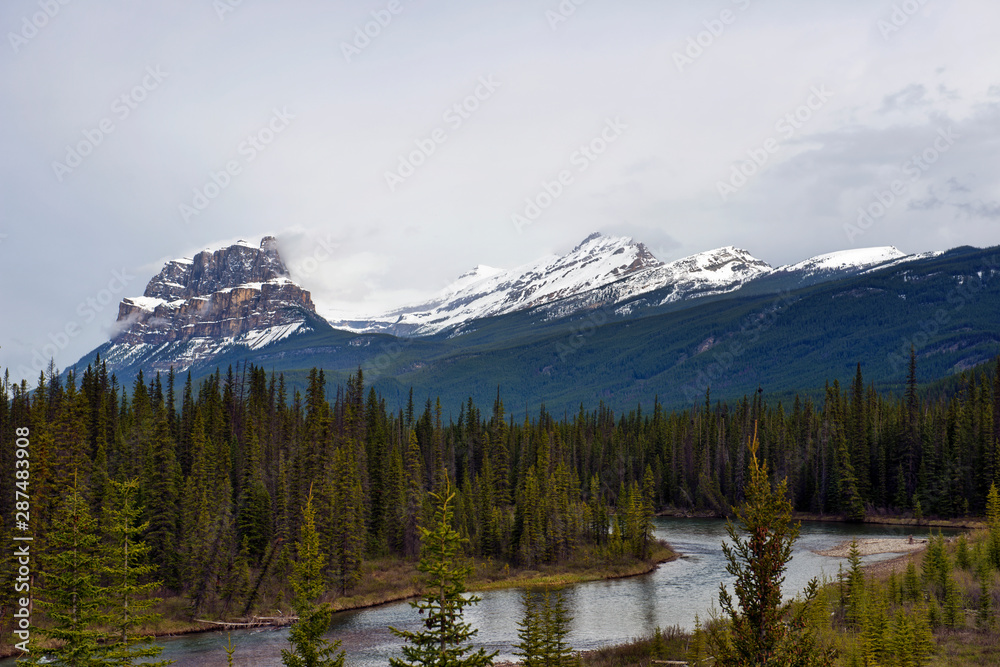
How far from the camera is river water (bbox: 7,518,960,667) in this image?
165 feet

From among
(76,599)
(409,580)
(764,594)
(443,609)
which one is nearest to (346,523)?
(409,580)

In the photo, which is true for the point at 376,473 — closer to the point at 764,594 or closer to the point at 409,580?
the point at 409,580

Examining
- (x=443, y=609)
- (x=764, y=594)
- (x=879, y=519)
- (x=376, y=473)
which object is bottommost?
(x=879, y=519)

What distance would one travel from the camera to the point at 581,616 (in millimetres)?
58562

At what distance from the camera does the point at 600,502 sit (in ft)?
316

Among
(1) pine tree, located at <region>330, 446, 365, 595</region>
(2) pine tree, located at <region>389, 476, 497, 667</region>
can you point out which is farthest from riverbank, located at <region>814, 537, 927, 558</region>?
(2) pine tree, located at <region>389, 476, 497, 667</region>

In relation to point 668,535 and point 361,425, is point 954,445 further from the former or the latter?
point 361,425

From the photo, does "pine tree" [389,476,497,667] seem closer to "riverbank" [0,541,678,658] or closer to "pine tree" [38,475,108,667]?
"pine tree" [38,475,108,667]

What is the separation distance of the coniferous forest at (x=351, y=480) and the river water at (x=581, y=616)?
5.91m

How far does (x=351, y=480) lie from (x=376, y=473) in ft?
55.9

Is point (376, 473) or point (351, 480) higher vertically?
point (351, 480)

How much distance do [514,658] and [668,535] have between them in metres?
61.7

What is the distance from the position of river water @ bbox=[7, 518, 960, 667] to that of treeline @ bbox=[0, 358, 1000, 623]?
741cm

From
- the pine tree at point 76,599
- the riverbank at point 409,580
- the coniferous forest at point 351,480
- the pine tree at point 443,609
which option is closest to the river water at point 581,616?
the riverbank at point 409,580
